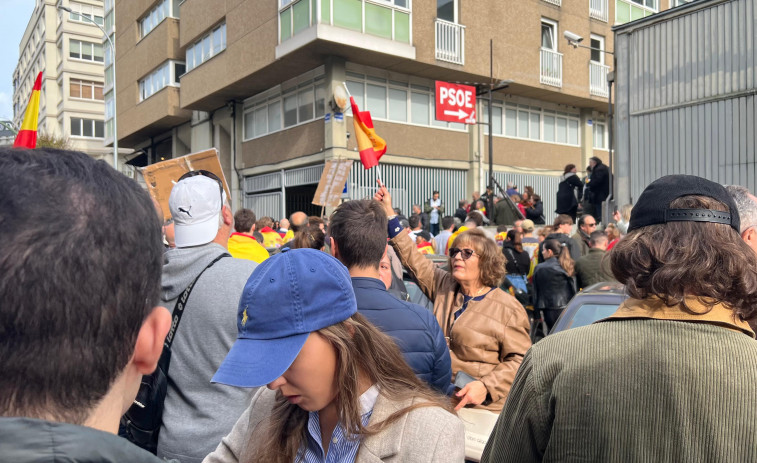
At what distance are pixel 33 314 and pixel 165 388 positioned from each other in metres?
1.67

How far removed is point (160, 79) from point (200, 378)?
25.8 m

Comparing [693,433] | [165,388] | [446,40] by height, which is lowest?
[165,388]

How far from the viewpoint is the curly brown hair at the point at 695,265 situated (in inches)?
58.1

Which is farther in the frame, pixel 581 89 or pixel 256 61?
pixel 581 89

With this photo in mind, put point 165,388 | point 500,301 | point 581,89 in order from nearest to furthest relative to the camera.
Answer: point 165,388
point 500,301
point 581,89

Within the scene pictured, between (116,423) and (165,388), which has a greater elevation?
(116,423)

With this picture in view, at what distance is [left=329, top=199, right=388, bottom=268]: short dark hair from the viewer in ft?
9.61

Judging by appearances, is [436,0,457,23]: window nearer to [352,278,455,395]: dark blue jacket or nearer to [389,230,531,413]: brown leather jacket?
[389,230,531,413]: brown leather jacket

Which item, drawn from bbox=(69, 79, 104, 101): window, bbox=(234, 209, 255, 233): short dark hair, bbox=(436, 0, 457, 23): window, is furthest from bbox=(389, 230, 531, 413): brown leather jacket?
bbox=(69, 79, 104, 101): window

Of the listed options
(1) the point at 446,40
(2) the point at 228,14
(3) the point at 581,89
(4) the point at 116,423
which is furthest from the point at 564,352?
(3) the point at 581,89

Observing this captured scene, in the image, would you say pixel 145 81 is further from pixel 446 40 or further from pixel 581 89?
pixel 581 89

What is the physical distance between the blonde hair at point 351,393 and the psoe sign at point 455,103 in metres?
16.5

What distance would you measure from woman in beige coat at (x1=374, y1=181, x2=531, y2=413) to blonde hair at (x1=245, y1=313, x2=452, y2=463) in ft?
4.48

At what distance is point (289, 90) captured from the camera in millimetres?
20172
